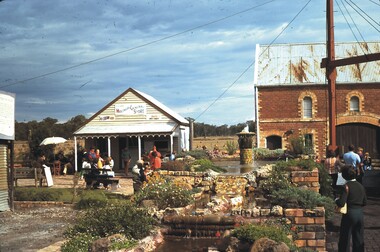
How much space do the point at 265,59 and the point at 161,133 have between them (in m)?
12.0

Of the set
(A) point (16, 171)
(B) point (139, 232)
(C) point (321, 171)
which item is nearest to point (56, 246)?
(B) point (139, 232)

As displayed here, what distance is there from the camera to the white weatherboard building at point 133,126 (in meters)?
30.3

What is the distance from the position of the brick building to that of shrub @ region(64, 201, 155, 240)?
28.5 meters

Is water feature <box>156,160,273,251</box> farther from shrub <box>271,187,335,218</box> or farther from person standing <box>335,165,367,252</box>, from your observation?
person standing <box>335,165,367,252</box>

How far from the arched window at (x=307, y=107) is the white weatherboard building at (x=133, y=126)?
9.68 meters

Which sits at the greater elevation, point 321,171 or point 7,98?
point 7,98

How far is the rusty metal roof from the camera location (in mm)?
35000

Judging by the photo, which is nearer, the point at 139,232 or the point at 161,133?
the point at 139,232

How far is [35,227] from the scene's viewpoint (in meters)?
10.8

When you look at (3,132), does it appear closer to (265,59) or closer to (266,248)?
(266,248)

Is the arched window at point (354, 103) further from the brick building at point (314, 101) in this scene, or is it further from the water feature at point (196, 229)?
the water feature at point (196, 229)

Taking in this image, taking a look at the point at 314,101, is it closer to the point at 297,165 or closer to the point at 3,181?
the point at 297,165

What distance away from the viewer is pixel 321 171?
1230 cm

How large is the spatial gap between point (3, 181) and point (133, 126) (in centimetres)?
1730
